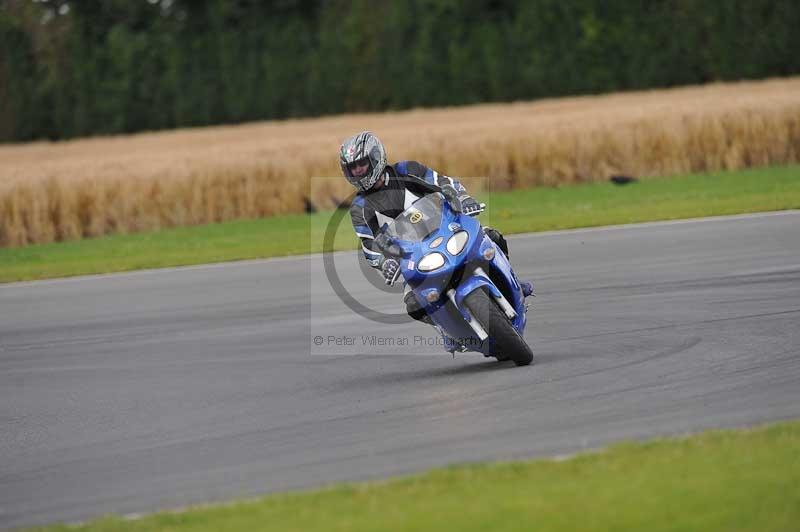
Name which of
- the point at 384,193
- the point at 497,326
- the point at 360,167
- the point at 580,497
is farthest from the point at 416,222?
the point at 580,497

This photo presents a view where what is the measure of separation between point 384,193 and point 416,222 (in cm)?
31

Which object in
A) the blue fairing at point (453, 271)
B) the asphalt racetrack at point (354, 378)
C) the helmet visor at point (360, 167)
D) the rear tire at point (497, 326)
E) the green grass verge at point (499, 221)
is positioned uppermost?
the helmet visor at point (360, 167)

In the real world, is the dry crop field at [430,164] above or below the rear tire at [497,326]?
below

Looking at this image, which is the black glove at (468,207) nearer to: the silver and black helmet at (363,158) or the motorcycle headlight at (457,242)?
the motorcycle headlight at (457,242)

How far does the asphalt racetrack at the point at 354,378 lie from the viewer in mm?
7480

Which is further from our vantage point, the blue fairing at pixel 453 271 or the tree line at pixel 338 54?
the tree line at pixel 338 54

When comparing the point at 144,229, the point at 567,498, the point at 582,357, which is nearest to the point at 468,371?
the point at 582,357

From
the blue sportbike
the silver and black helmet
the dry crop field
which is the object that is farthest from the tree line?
the silver and black helmet

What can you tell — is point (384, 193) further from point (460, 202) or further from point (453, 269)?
point (453, 269)

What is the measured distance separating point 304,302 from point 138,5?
42.8 meters

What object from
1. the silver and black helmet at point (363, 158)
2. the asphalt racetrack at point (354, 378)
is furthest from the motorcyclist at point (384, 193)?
the asphalt racetrack at point (354, 378)

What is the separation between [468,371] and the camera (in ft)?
32.6

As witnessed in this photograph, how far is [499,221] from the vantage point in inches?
837

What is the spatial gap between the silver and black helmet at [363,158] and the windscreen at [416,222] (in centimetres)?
31
